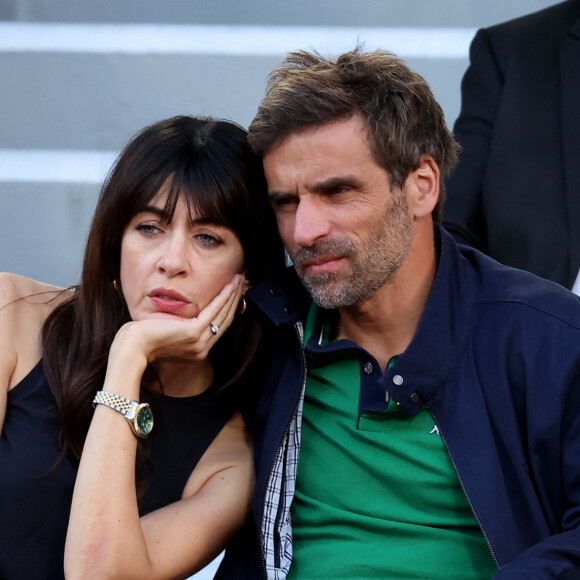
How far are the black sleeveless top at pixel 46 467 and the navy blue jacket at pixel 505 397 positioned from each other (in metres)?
0.30

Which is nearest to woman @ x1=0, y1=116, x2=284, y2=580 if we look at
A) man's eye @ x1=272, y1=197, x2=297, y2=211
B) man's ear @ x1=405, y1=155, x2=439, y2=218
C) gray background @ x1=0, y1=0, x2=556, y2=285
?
man's eye @ x1=272, y1=197, x2=297, y2=211

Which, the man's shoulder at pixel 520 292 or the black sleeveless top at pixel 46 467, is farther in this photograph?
the black sleeveless top at pixel 46 467

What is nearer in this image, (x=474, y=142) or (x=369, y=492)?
(x=369, y=492)

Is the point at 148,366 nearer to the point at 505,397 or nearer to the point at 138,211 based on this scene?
the point at 138,211

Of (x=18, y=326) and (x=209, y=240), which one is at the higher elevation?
(x=209, y=240)

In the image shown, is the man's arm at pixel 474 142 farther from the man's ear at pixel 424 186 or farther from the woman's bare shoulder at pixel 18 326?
the woman's bare shoulder at pixel 18 326

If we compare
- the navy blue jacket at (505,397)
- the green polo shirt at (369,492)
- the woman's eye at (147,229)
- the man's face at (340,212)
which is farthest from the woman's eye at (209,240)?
the navy blue jacket at (505,397)

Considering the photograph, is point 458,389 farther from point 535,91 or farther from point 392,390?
point 535,91

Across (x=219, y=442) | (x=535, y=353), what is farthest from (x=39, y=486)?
(x=535, y=353)

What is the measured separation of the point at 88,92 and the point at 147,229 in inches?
70.4

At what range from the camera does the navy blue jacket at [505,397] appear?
2.35m

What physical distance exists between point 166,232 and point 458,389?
780 mm

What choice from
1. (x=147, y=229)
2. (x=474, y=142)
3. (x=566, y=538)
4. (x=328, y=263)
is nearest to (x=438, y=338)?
(x=328, y=263)

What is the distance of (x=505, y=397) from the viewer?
2.43 metres
